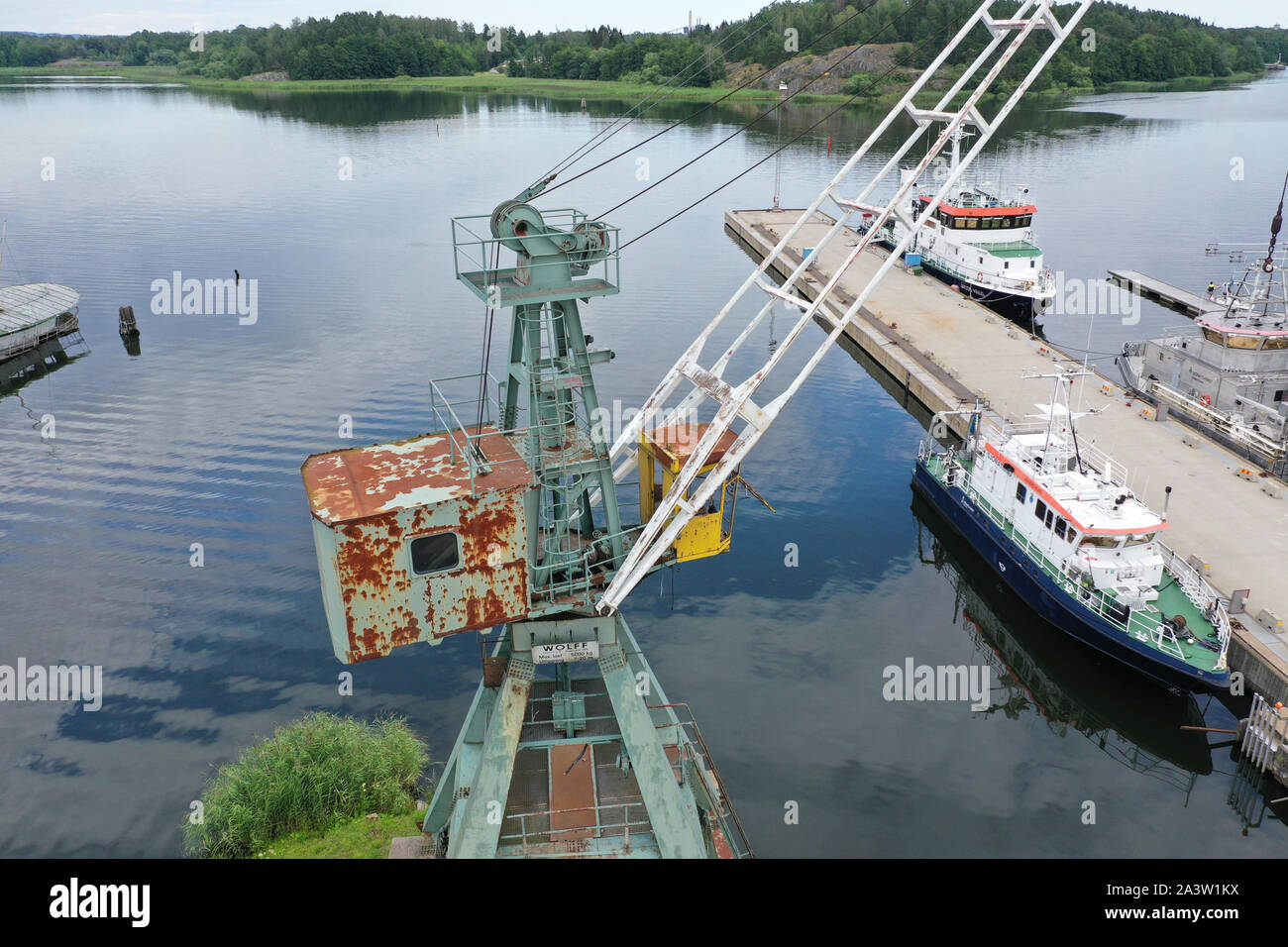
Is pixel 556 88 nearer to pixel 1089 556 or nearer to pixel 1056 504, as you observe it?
pixel 1056 504

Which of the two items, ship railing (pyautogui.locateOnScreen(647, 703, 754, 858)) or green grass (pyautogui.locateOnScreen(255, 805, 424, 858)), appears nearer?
green grass (pyautogui.locateOnScreen(255, 805, 424, 858))

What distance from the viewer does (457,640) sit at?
1155 inches

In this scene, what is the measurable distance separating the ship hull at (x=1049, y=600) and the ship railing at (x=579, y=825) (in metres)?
15.4

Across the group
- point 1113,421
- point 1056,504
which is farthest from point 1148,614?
point 1113,421

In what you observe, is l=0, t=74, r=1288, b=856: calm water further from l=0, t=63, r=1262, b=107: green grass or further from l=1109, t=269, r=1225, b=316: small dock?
l=0, t=63, r=1262, b=107: green grass

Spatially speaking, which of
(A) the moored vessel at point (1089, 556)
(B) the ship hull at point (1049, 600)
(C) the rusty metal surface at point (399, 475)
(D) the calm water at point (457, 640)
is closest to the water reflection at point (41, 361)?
(D) the calm water at point (457, 640)

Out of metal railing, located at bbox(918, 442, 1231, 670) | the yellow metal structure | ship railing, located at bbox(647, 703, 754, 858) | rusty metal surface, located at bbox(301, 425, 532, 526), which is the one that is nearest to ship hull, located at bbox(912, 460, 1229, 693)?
metal railing, located at bbox(918, 442, 1231, 670)

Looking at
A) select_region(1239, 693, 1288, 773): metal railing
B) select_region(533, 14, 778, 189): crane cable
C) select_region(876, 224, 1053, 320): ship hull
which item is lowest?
select_region(1239, 693, 1288, 773): metal railing

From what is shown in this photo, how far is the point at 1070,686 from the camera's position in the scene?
2738 cm

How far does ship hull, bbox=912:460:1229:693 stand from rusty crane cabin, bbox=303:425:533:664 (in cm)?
1845

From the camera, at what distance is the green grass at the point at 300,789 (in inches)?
832

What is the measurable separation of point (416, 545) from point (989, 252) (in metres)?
56.6

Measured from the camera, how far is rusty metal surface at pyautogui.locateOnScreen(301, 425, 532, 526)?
14875mm
